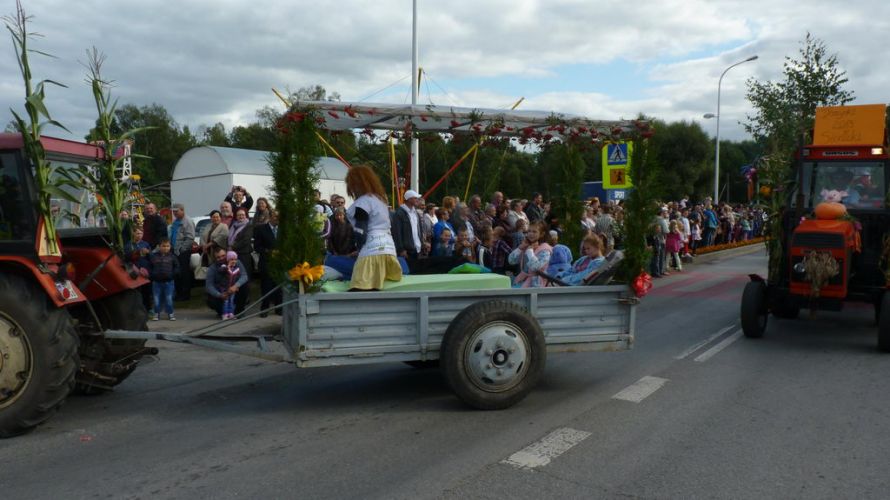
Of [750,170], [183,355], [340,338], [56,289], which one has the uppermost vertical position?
[750,170]

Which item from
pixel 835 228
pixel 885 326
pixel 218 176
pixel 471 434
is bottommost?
pixel 471 434

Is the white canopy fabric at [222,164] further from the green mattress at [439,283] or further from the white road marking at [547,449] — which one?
the white road marking at [547,449]

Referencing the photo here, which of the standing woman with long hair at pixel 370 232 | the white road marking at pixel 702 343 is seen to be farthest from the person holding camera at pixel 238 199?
the white road marking at pixel 702 343

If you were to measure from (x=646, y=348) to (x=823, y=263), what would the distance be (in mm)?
2513

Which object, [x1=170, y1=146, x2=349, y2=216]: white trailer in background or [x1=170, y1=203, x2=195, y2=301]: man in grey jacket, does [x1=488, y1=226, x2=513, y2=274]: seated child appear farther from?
[x1=170, y1=146, x2=349, y2=216]: white trailer in background

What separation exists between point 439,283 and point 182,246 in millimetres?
7800

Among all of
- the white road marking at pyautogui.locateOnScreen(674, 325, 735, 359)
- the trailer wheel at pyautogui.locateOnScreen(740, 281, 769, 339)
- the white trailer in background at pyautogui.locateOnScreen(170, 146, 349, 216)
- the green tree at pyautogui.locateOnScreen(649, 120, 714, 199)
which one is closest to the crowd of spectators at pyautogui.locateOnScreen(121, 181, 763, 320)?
the white road marking at pyautogui.locateOnScreen(674, 325, 735, 359)

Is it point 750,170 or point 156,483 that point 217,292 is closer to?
point 156,483

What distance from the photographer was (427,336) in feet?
19.6

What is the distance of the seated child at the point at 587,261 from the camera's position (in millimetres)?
7051

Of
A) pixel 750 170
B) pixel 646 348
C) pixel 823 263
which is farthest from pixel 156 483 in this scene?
pixel 750 170

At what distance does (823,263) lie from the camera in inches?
356

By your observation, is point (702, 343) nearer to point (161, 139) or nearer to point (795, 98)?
point (795, 98)

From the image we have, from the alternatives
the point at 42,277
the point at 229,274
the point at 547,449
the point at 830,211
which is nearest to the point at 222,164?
the point at 229,274
